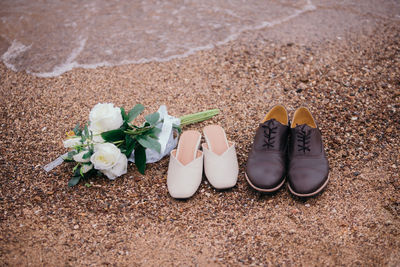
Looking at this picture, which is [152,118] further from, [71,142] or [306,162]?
[306,162]

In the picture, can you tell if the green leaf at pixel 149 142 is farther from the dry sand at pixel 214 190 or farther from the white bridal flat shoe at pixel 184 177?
the dry sand at pixel 214 190

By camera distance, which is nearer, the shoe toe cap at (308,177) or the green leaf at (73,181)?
the shoe toe cap at (308,177)

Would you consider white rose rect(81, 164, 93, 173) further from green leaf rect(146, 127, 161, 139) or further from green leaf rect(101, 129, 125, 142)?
green leaf rect(146, 127, 161, 139)

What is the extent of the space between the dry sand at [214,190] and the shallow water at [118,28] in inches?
11.5

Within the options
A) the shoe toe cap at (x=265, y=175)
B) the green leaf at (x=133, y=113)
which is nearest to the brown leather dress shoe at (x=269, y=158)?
the shoe toe cap at (x=265, y=175)

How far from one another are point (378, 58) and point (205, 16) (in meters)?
2.35

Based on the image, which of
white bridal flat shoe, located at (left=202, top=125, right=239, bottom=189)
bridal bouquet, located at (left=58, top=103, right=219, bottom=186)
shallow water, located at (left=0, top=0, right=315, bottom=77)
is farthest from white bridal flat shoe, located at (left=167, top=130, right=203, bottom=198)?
shallow water, located at (left=0, top=0, right=315, bottom=77)

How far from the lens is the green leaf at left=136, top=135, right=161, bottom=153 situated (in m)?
2.09

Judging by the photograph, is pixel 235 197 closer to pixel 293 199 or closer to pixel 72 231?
pixel 293 199

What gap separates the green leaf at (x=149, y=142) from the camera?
2.09 m

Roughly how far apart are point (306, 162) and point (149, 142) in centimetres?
109

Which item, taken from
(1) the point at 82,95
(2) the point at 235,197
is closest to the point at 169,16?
(1) the point at 82,95

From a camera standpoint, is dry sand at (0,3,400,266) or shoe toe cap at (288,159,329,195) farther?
shoe toe cap at (288,159,329,195)

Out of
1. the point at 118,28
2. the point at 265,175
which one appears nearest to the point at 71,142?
the point at 265,175
